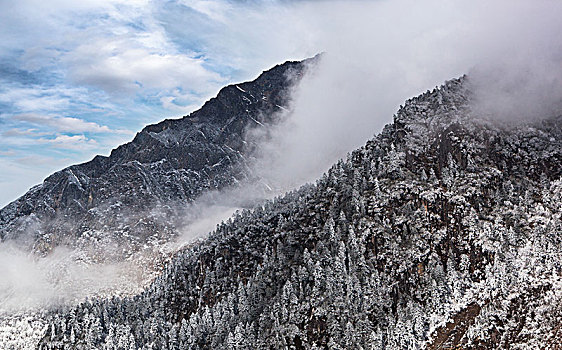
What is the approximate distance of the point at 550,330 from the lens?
196 metres

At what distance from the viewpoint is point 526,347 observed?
196125mm

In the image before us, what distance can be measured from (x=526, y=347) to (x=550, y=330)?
1245 centimetres
